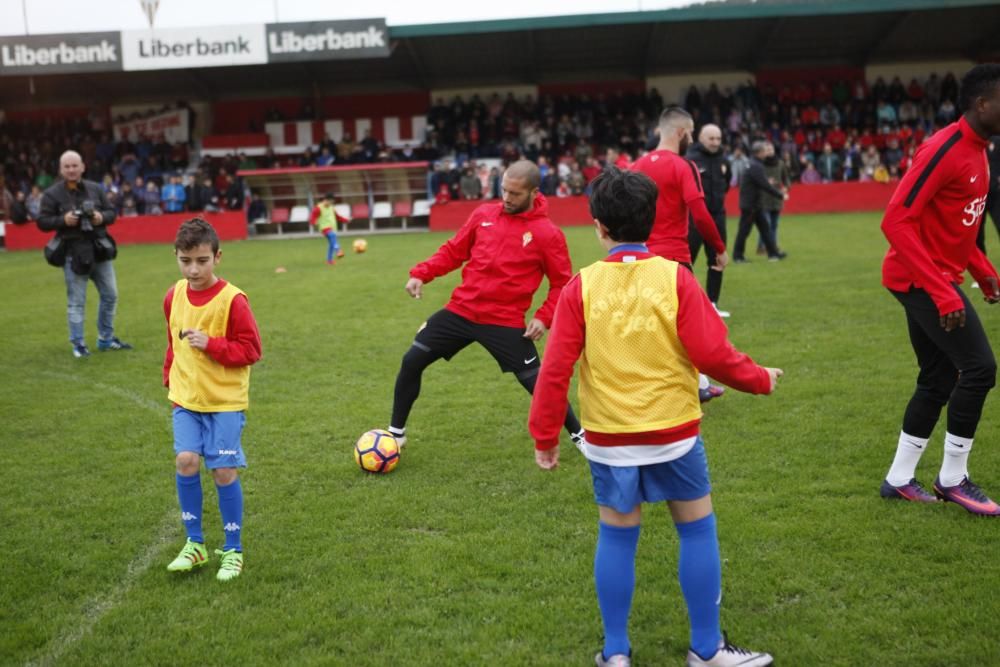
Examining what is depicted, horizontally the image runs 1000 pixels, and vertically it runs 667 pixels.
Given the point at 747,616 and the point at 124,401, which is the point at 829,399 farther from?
the point at 124,401

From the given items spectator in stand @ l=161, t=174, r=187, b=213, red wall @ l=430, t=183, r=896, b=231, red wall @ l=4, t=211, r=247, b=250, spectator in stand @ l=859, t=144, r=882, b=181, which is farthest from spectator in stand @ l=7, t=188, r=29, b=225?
spectator in stand @ l=859, t=144, r=882, b=181

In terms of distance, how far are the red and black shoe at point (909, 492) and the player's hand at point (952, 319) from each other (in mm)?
956

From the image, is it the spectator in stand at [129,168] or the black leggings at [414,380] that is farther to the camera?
the spectator in stand at [129,168]

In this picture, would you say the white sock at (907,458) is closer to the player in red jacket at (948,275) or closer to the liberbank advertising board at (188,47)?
the player in red jacket at (948,275)

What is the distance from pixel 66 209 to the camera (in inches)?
379

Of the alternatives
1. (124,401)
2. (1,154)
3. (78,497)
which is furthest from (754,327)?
(1,154)

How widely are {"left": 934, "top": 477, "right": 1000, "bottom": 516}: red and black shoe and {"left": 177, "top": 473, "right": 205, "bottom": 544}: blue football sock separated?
3.71 metres

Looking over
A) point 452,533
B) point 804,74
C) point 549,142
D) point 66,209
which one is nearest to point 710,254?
point 452,533

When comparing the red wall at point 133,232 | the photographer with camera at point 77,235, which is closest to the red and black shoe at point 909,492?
the photographer with camera at point 77,235

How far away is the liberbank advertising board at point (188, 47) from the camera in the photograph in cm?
2878

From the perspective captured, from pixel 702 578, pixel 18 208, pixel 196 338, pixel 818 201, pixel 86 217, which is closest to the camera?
pixel 702 578

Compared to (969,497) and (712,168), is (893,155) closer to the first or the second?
(712,168)

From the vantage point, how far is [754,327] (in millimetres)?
9906

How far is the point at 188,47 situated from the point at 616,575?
29.0m
